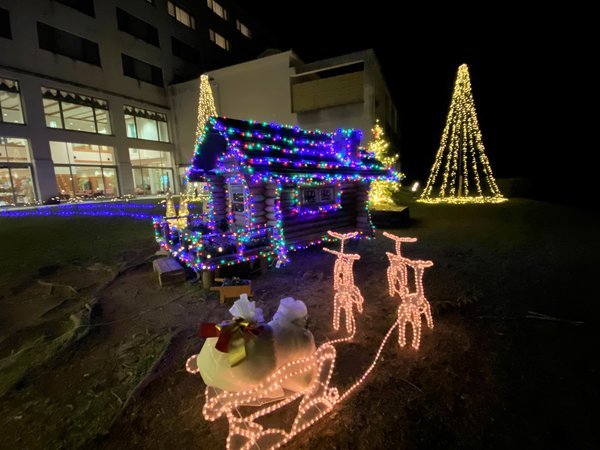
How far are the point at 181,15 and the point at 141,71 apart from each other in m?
9.48

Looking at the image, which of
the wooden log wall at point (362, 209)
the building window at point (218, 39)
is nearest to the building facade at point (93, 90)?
the building window at point (218, 39)

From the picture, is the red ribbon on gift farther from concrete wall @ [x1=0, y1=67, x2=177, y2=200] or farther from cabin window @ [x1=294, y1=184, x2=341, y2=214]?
concrete wall @ [x1=0, y1=67, x2=177, y2=200]

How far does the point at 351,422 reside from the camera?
3.23 m

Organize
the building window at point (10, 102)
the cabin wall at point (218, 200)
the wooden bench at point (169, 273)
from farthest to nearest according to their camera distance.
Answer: the building window at point (10, 102) < the cabin wall at point (218, 200) < the wooden bench at point (169, 273)

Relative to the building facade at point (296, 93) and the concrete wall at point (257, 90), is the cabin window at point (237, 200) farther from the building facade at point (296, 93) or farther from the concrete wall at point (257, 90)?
the concrete wall at point (257, 90)

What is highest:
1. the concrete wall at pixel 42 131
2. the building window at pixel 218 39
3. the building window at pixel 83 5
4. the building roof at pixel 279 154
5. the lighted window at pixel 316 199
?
the building window at pixel 218 39

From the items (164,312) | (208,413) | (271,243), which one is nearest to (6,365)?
(164,312)

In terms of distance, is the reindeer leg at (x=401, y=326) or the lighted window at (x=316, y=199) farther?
the lighted window at (x=316, y=199)

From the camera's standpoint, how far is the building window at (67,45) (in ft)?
76.7

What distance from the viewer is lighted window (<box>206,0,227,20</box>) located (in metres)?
37.4

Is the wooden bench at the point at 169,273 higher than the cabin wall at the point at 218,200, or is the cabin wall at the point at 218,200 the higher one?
the cabin wall at the point at 218,200

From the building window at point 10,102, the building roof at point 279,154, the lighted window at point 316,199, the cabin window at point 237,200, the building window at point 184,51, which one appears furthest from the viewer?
the building window at point 184,51

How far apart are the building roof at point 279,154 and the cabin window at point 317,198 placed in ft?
1.56

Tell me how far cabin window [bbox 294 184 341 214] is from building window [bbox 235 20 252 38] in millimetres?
43179
